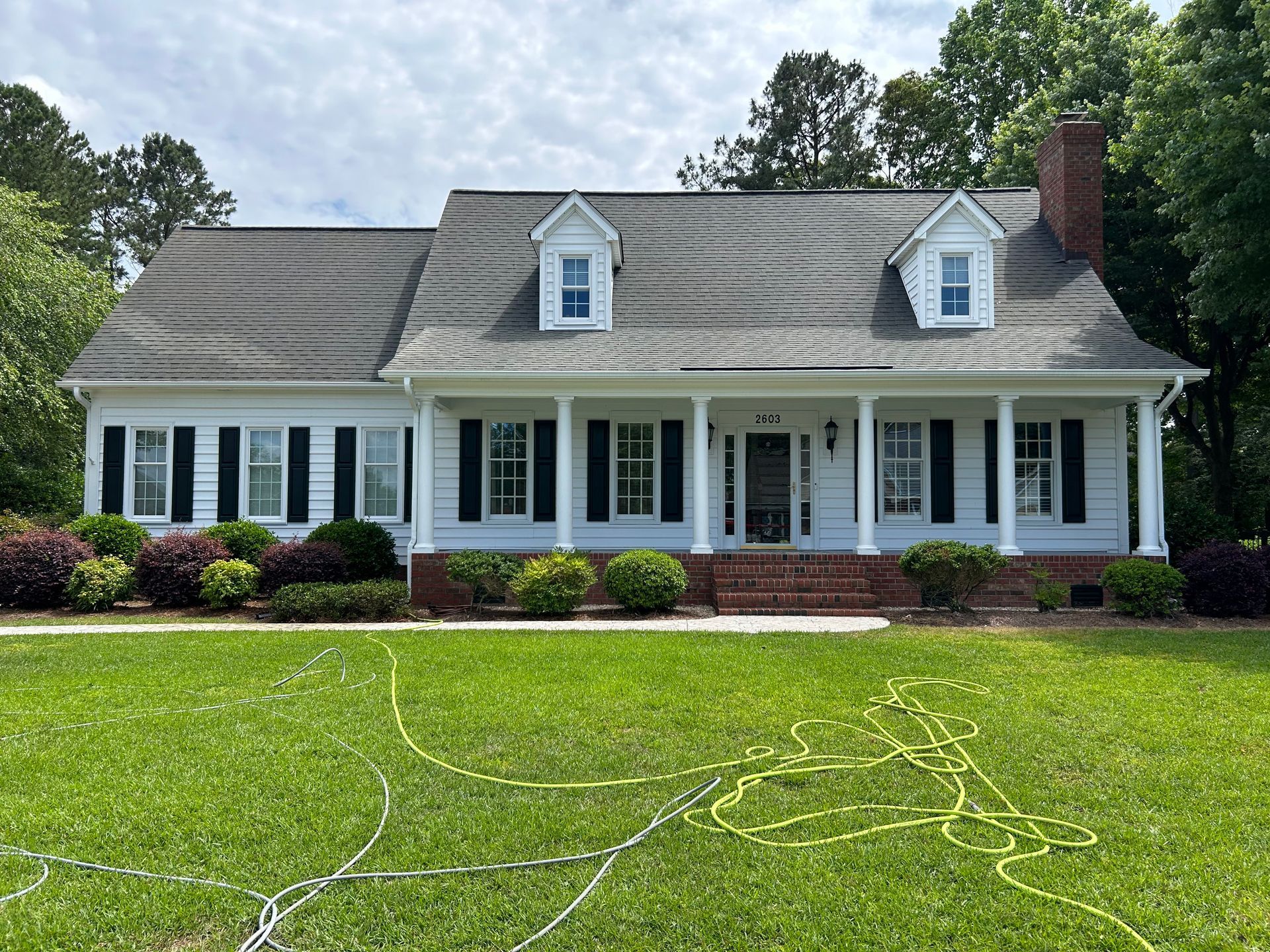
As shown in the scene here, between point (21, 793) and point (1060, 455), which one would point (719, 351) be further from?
point (21, 793)

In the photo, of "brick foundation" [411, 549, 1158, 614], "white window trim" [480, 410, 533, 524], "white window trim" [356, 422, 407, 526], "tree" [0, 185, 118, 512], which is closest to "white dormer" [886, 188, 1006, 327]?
"brick foundation" [411, 549, 1158, 614]

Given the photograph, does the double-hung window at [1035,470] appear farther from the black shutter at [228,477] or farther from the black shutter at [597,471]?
the black shutter at [228,477]

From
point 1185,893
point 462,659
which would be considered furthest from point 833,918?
point 462,659

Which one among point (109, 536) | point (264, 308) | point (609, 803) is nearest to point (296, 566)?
point (109, 536)

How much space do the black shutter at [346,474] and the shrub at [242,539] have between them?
160 centimetres

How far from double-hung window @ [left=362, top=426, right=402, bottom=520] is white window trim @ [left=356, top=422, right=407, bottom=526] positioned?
1 centimetres

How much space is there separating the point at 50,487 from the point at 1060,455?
22.6 meters

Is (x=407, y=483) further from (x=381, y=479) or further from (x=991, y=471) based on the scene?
(x=991, y=471)

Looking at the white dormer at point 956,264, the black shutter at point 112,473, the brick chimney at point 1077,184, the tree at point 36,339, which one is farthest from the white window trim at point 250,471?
the brick chimney at point 1077,184

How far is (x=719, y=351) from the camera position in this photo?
47.3ft

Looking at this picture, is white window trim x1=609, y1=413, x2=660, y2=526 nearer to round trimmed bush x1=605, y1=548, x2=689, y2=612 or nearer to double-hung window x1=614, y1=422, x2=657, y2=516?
double-hung window x1=614, y1=422, x2=657, y2=516

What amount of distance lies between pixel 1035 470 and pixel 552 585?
29.7 feet

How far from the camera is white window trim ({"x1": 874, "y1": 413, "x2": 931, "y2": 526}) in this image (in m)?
15.0

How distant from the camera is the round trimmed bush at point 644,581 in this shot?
1200 centimetres
